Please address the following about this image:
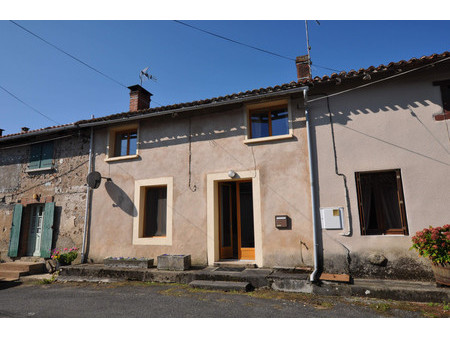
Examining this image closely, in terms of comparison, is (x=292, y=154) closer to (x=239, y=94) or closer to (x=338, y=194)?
(x=338, y=194)

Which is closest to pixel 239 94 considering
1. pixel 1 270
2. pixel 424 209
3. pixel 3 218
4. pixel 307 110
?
pixel 307 110

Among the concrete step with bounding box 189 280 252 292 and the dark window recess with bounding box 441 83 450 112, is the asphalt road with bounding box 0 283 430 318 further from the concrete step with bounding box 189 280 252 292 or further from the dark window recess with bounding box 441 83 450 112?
the dark window recess with bounding box 441 83 450 112

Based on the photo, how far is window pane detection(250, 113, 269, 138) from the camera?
7.74 m

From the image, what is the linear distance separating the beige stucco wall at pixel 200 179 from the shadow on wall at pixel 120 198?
0.10 feet

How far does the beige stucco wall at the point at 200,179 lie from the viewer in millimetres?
6891

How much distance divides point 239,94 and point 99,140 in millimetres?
5261

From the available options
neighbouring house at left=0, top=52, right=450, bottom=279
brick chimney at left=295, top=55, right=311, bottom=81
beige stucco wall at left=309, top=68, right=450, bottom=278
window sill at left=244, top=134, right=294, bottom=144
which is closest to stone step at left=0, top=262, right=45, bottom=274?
neighbouring house at left=0, top=52, right=450, bottom=279

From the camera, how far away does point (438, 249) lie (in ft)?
16.5

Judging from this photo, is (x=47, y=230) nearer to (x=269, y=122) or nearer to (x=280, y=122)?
(x=269, y=122)

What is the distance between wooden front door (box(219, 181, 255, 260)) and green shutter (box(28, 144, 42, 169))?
7.30 m

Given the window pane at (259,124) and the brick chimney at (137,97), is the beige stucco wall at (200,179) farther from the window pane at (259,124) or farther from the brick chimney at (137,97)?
the brick chimney at (137,97)

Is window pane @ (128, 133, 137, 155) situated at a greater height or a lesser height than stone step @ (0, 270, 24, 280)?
greater

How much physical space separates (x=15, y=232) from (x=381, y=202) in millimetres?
11748

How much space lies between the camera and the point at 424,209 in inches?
230
